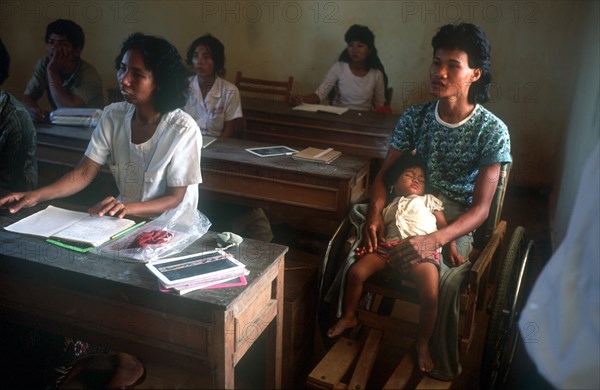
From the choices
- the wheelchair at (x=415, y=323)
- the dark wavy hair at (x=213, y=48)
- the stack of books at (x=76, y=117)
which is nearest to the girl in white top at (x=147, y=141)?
the wheelchair at (x=415, y=323)

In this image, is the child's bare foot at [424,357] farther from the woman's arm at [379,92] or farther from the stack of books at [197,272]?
the woman's arm at [379,92]

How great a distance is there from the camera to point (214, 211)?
3.16 m

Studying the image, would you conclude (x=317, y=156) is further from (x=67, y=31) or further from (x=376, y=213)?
(x=67, y=31)

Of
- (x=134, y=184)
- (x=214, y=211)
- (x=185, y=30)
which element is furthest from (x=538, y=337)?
(x=185, y=30)

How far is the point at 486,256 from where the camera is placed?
7.17 ft

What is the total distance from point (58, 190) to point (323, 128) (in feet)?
7.26

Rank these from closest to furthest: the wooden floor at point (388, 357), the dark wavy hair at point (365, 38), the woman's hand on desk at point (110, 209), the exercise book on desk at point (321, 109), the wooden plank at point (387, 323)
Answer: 1. the wooden floor at point (388, 357)
2. the woman's hand on desk at point (110, 209)
3. the wooden plank at point (387, 323)
4. the exercise book on desk at point (321, 109)
5. the dark wavy hair at point (365, 38)

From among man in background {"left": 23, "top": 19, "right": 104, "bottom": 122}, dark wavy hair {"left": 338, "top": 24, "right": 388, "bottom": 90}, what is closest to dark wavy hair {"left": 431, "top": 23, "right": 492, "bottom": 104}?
dark wavy hair {"left": 338, "top": 24, "right": 388, "bottom": 90}

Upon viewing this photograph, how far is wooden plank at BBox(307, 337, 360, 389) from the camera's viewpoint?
6.56 feet

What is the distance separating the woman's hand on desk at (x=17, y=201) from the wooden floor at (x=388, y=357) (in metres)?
0.84

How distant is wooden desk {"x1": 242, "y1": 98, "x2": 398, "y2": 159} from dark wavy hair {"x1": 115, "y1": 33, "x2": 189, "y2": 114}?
1.80 metres

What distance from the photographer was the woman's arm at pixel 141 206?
2004mm

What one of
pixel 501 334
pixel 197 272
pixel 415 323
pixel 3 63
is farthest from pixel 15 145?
pixel 501 334

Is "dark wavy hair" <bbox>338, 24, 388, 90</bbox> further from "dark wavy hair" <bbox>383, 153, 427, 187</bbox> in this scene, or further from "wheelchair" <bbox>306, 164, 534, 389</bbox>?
"wheelchair" <bbox>306, 164, 534, 389</bbox>
